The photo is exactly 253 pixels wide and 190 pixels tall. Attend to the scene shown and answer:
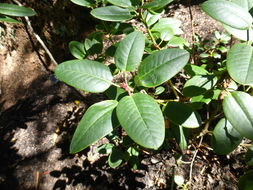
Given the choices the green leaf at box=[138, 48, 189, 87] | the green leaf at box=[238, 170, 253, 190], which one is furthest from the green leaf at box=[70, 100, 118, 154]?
the green leaf at box=[238, 170, 253, 190]

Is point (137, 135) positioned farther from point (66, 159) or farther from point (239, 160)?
point (66, 159)

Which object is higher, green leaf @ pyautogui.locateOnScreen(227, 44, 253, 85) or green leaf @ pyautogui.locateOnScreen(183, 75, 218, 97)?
green leaf @ pyautogui.locateOnScreen(227, 44, 253, 85)

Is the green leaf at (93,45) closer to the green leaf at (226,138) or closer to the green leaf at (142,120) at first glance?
the green leaf at (142,120)

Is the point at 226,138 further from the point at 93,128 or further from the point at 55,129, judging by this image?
the point at 55,129

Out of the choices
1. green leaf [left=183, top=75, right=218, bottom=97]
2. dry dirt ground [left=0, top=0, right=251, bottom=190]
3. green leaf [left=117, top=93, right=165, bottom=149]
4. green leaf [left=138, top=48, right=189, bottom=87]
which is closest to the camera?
green leaf [left=117, top=93, right=165, bottom=149]

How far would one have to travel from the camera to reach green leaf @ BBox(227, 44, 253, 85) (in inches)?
25.7

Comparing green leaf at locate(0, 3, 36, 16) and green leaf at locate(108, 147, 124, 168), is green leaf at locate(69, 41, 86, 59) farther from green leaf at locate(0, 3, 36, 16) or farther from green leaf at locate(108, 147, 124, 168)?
green leaf at locate(108, 147, 124, 168)

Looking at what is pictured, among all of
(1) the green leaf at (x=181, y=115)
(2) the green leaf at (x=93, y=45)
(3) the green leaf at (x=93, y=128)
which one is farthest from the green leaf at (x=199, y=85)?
(2) the green leaf at (x=93, y=45)

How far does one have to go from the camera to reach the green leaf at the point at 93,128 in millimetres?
726

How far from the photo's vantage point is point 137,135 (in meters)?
0.65

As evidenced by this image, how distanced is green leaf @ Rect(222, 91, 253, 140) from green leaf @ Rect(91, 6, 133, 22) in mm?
528

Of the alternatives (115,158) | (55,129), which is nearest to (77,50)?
(115,158)

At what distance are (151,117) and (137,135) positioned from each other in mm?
77

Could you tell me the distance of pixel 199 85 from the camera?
0.98 meters
